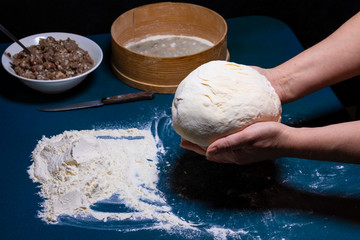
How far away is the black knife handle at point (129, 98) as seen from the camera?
1.94m

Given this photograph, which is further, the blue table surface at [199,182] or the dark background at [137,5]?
the dark background at [137,5]

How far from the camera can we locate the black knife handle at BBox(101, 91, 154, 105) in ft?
6.37

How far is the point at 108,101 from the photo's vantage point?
76.4 inches

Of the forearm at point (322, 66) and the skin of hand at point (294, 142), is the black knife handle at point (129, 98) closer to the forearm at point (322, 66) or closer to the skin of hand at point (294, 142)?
the skin of hand at point (294, 142)

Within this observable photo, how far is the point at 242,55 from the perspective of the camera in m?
2.35

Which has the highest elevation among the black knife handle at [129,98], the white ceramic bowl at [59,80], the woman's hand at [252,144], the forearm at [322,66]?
the forearm at [322,66]

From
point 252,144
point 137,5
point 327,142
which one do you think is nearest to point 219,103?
point 252,144

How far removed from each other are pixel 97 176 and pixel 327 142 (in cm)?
93

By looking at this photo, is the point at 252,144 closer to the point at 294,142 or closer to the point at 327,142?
the point at 294,142


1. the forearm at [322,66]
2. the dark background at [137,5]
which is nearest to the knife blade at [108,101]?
the forearm at [322,66]

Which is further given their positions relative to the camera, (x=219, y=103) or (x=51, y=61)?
(x=51, y=61)

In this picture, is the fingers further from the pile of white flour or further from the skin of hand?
the pile of white flour

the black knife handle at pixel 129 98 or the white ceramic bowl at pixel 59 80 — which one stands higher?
the white ceramic bowl at pixel 59 80

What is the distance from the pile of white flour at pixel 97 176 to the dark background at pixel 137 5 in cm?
107
